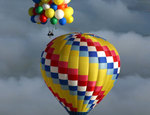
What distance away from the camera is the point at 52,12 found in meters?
32.5

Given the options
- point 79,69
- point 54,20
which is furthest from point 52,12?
point 79,69

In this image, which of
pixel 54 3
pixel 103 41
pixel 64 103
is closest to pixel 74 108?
pixel 64 103

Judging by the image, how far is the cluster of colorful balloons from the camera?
32.5 m

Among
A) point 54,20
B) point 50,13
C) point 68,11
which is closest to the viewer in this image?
point 50,13

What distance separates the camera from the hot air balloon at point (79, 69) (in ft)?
107

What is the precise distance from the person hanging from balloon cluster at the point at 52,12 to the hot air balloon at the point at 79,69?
5.55 ft

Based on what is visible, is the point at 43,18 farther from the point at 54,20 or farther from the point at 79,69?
the point at 79,69

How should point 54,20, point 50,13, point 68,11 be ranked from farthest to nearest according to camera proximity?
point 68,11 < point 54,20 < point 50,13

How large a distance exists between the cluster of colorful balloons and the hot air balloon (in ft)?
5.57

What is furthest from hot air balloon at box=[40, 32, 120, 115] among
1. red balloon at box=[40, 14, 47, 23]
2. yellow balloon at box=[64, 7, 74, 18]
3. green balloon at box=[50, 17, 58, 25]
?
red balloon at box=[40, 14, 47, 23]

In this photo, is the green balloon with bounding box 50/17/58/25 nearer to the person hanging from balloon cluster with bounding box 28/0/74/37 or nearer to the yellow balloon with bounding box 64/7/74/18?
the person hanging from balloon cluster with bounding box 28/0/74/37

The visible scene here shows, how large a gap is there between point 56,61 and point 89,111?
16.5 ft

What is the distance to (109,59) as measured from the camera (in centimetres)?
3341

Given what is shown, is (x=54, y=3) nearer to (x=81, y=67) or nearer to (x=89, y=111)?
(x=81, y=67)
